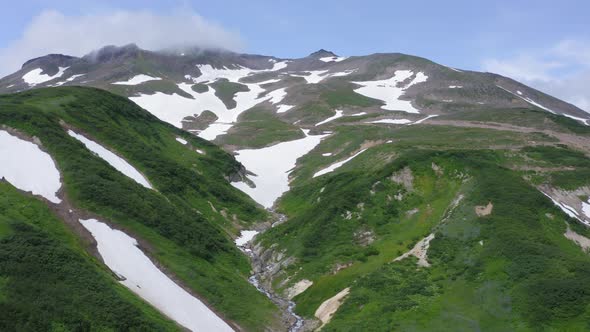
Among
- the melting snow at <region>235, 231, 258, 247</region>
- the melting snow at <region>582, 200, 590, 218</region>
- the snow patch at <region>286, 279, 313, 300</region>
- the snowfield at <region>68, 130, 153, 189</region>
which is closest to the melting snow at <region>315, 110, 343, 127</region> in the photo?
the melting snow at <region>235, 231, 258, 247</region>

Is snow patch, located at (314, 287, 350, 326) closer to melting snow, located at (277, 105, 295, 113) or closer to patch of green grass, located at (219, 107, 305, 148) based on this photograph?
patch of green grass, located at (219, 107, 305, 148)

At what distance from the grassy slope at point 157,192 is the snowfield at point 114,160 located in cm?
163

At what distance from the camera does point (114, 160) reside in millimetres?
59125

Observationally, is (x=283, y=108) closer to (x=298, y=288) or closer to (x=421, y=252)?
(x=298, y=288)

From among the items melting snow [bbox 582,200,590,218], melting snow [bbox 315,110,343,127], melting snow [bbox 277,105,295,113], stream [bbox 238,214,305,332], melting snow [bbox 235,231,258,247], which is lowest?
stream [bbox 238,214,305,332]

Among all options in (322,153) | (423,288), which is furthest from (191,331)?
(322,153)

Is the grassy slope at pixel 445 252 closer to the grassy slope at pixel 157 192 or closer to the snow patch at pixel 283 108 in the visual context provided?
the grassy slope at pixel 157 192

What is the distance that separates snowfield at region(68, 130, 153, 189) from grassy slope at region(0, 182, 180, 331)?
22743mm

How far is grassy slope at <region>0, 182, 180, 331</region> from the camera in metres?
25.0

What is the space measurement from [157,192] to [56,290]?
2949cm

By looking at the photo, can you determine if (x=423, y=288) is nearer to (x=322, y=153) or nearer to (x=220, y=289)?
(x=220, y=289)

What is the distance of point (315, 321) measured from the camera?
1453 inches

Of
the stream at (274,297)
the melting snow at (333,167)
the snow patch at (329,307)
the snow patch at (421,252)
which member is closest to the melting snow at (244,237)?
the stream at (274,297)

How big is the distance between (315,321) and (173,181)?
33691 millimetres
